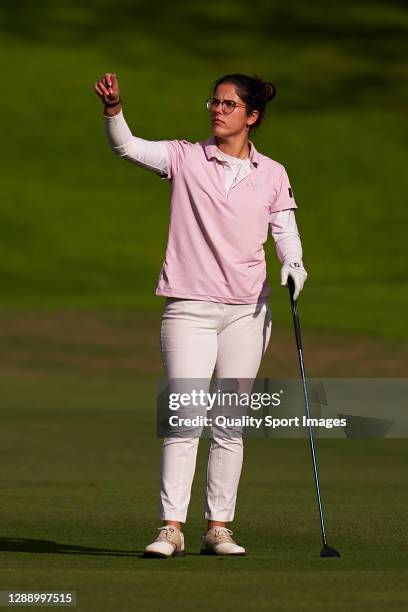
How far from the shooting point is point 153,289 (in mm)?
29656

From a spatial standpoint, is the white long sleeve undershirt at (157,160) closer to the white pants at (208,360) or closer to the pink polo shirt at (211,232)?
the pink polo shirt at (211,232)

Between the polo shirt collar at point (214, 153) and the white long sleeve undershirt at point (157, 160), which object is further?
the polo shirt collar at point (214, 153)

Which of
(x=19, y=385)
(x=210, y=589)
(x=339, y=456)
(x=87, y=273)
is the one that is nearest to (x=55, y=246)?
(x=87, y=273)

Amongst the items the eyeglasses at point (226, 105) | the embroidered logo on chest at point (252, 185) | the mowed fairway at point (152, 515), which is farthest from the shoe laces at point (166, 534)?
the eyeglasses at point (226, 105)

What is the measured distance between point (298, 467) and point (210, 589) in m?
5.63

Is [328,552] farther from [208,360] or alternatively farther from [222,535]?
[208,360]

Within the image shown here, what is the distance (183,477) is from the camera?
7.02m

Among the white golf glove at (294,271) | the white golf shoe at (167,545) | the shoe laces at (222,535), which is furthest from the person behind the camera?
the white golf glove at (294,271)

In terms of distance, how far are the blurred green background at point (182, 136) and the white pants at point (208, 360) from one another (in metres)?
16.1

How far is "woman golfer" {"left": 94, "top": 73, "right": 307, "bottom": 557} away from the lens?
23.0 feet

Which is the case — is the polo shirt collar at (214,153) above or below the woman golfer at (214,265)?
above

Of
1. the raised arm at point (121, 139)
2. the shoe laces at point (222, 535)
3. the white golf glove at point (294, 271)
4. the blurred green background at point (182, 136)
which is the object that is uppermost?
the blurred green background at point (182, 136)

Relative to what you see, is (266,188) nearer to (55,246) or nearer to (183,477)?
(183,477)

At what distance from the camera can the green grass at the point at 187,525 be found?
588 centimetres
